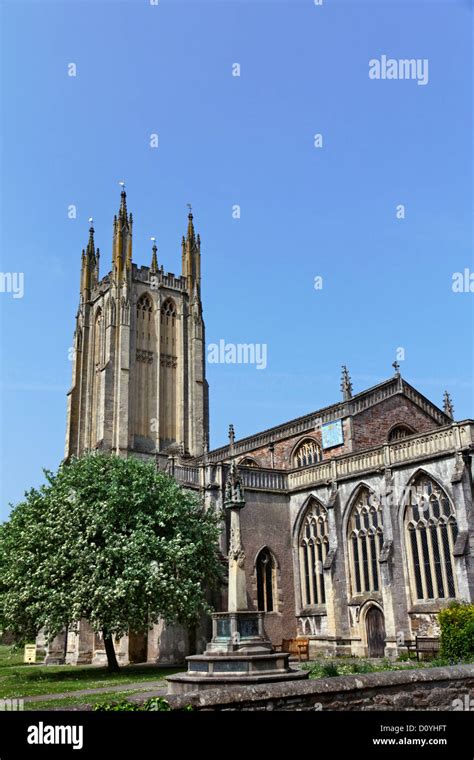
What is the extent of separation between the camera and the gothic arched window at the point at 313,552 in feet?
106

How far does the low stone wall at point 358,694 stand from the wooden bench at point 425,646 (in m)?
13.9

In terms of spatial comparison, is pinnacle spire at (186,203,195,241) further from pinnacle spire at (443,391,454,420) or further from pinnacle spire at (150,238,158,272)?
pinnacle spire at (443,391,454,420)

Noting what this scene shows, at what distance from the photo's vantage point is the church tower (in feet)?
175

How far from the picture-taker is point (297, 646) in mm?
28781

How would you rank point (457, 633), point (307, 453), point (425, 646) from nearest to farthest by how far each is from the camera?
point (457, 633), point (425, 646), point (307, 453)

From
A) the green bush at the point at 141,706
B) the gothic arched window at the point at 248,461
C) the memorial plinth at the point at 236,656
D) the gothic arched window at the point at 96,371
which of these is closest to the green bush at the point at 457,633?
the memorial plinth at the point at 236,656

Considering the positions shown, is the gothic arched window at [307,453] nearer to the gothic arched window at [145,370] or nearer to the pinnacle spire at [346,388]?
the pinnacle spire at [346,388]

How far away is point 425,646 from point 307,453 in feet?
49.8

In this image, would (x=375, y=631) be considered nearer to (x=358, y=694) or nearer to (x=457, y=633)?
(x=457, y=633)

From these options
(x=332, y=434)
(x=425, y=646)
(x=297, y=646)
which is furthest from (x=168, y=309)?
(x=425, y=646)

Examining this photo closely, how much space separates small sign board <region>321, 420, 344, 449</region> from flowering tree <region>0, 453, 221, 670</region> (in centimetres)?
1011

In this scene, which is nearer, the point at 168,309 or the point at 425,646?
the point at 425,646
